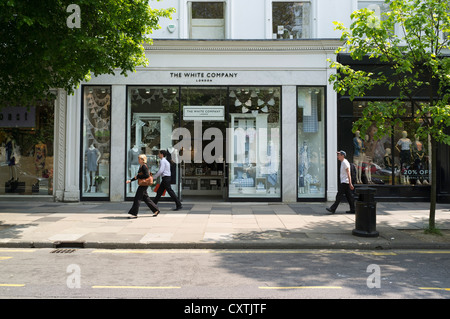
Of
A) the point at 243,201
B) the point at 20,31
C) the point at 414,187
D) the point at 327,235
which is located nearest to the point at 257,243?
the point at 327,235

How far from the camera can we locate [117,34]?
1019 cm

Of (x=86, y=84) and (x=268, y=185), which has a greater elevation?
(x=86, y=84)

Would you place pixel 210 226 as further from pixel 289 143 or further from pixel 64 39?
pixel 64 39

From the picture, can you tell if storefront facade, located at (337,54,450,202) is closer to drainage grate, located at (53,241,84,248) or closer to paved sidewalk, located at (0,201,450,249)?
paved sidewalk, located at (0,201,450,249)

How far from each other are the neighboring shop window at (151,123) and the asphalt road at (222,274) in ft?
23.4

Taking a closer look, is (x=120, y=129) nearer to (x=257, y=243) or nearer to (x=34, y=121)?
(x=34, y=121)

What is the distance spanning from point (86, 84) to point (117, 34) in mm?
4708

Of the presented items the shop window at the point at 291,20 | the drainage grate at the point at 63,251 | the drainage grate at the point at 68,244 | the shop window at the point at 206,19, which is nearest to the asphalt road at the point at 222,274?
the drainage grate at the point at 63,251

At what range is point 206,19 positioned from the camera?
47.7ft

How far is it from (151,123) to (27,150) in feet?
15.7

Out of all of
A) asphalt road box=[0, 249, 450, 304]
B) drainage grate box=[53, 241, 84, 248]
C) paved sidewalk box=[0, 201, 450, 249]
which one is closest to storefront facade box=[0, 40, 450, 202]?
paved sidewalk box=[0, 201, 450, 249]

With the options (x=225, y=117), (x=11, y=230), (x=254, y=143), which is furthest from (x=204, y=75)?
(x=11, y=230)

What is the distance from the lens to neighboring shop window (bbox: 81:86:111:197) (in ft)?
46.8

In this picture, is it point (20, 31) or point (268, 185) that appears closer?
point (20, 31)
